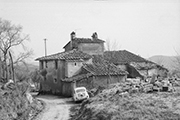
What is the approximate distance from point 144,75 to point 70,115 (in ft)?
69.3

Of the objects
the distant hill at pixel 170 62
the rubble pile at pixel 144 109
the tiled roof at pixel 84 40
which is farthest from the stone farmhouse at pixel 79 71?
the rubble pile at pixel 144 109

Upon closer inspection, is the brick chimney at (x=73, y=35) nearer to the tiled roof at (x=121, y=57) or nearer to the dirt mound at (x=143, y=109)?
the tiled roof at (x=121, y=57)

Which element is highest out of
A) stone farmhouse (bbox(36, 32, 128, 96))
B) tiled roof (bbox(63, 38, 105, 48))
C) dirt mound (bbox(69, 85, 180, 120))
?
tiled roof (bbox(63, 38, 105, 48))

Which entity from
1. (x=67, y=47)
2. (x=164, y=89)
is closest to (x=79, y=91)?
(x=164, y=89)

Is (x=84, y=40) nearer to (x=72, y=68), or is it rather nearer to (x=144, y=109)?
(x=72, y=68)

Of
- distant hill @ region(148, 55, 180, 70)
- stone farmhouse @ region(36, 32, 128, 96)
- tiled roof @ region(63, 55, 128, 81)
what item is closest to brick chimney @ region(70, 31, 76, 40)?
stone farmhouse @ region(36, 32, 128, 96)

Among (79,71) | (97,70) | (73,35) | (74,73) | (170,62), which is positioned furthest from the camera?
(170,62)

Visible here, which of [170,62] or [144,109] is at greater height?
[170,62]

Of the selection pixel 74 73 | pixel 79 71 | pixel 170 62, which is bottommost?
pixel 74 73

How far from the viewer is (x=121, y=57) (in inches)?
1606

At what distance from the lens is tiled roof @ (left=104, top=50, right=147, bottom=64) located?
3944 cm

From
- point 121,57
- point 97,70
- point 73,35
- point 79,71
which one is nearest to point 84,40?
point 73,35

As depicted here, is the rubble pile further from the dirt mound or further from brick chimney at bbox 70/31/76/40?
brick chimney at bbox 70/31/76/40

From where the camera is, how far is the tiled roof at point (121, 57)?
39.4 meters
